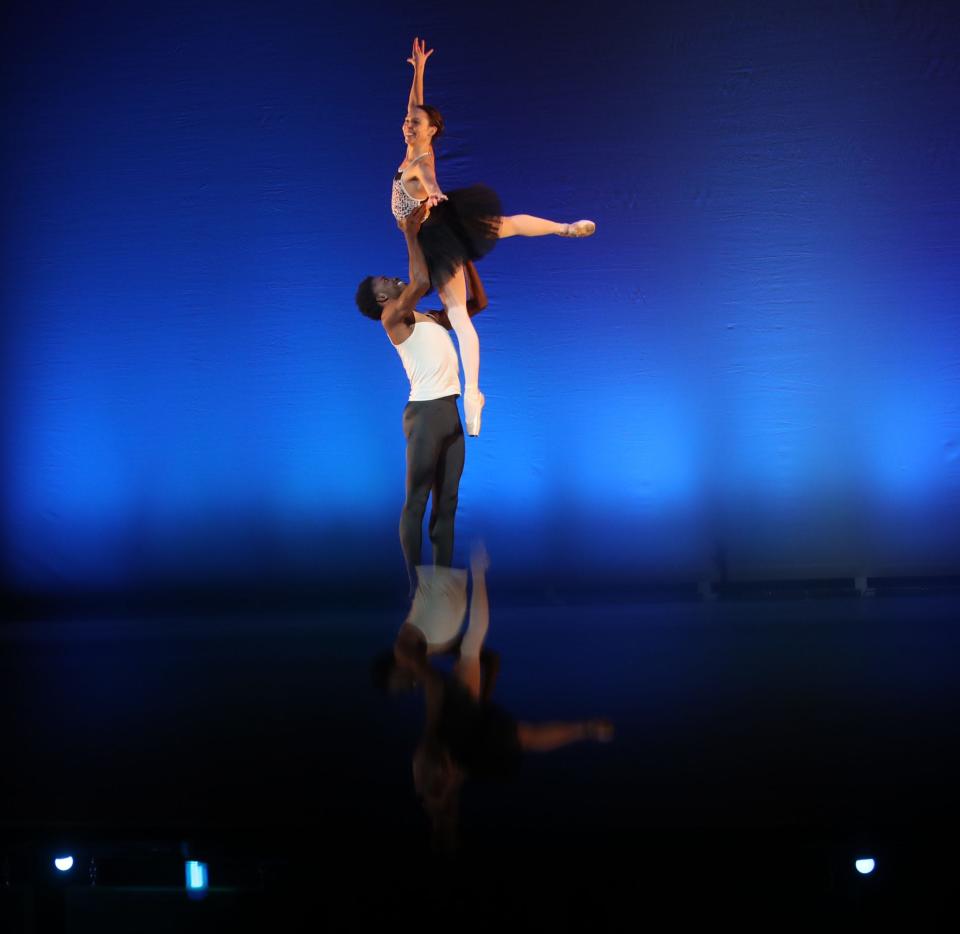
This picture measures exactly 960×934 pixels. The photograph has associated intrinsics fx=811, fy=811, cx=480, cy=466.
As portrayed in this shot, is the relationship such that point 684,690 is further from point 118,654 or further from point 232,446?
point 232,446


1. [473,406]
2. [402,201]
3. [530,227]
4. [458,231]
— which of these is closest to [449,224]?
[458,231]

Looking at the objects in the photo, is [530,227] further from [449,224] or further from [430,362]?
[430,362]

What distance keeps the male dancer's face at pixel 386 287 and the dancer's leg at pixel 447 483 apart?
1.32 feet

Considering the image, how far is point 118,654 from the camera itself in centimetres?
173

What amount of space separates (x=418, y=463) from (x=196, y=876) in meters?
1.77

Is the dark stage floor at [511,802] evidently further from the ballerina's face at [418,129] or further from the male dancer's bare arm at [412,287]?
the ballerina's face at [418,129]

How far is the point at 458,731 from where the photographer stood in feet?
3.00

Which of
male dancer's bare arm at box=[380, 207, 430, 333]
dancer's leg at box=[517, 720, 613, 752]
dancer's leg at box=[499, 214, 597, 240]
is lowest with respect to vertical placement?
dancer's leg at box=[517, 720, 613, 752]

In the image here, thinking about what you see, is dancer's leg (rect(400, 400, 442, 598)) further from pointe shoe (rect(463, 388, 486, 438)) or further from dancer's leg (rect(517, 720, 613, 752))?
dancer's leg (rect(517, 720, 613, 752))

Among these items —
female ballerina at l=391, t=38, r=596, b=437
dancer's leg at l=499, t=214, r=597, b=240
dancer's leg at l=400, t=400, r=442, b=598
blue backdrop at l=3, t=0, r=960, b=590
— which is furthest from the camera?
blue backdrop at l=3, t=0, r=960, b=590

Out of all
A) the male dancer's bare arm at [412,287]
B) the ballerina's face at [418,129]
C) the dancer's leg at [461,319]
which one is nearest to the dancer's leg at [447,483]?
the dancer's leg at [461,319]

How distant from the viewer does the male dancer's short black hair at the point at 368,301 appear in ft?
8.30

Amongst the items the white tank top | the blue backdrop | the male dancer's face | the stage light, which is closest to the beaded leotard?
the male dancer's face

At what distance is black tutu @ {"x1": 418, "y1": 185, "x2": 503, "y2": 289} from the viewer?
8.13 feet
